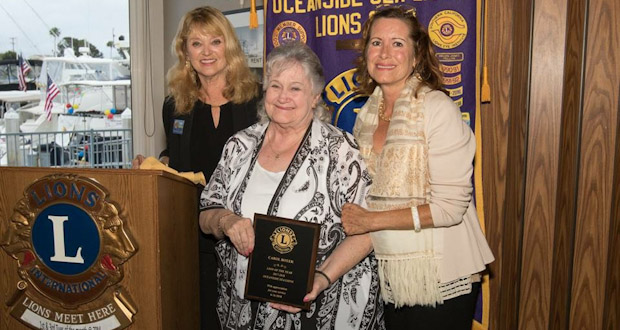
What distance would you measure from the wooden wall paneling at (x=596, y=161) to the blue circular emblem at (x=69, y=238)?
6.09 ft

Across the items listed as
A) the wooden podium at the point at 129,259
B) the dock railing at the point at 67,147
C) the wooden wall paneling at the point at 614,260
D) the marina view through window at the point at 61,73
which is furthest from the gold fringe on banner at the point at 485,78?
the dock railing at the point at 67,147

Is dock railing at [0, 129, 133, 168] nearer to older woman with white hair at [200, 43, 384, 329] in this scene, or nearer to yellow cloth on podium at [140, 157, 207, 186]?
yellow cloth on podium at [140, 157, 207, 186]

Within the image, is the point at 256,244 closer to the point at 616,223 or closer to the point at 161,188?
the point at 161,188

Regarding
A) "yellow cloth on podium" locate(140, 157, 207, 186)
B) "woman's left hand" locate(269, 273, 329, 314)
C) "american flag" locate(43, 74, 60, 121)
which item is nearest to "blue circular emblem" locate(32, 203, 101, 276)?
"yellow cloth on podium" locate(140, 157, 207, 186)

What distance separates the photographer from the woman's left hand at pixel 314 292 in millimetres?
1573

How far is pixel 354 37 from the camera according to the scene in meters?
2.52

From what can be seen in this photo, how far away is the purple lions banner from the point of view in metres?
2.34

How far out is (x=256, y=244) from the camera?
160 cm

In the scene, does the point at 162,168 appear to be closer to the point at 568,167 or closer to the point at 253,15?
the point at 253,15

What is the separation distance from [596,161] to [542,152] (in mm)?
216

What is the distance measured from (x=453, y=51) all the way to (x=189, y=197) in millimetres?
1251

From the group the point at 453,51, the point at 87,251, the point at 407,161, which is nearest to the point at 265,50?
the point at 453,51

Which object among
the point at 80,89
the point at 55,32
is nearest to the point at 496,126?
the point at 80,89

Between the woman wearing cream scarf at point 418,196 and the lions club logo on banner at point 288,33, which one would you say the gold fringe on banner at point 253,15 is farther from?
the woman wearing cream scarf at point 418,196
